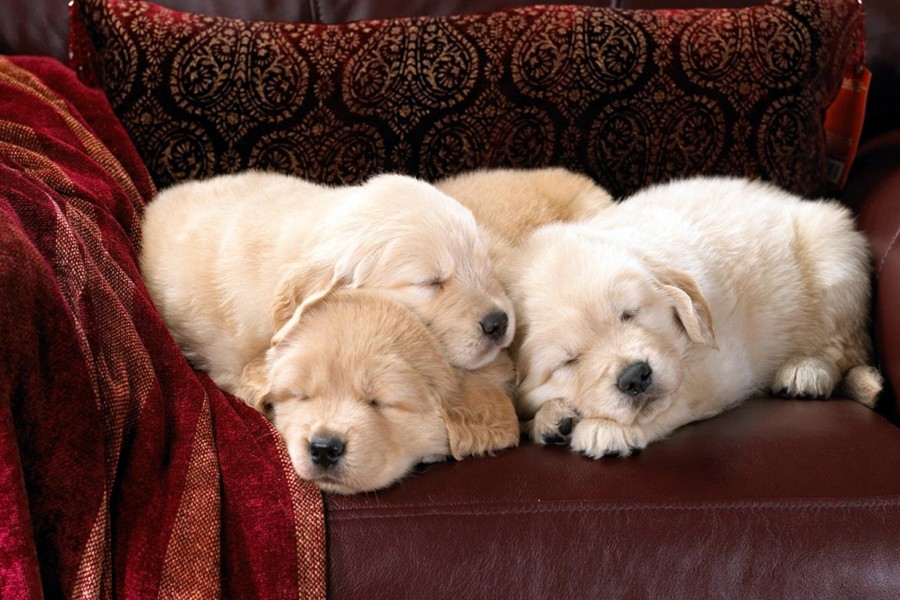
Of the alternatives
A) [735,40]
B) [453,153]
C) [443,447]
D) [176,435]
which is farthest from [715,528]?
[735,40]

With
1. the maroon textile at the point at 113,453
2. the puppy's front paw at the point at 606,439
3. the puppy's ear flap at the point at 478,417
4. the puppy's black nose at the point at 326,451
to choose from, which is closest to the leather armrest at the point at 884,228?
the puppy's front paw at the point at 606,439

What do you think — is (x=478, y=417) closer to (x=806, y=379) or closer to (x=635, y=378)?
(x=635, y=378)

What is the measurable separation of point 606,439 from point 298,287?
0.62 m

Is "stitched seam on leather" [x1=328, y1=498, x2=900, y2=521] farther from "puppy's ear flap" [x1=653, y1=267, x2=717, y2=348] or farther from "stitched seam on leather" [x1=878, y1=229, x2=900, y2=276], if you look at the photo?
"stitched seam on leather" [x1=878, y1=229, x2=900, y2=276]

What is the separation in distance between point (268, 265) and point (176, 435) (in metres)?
0.42

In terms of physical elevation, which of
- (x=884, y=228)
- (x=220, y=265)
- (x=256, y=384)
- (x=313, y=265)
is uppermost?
(x=884, y=228)

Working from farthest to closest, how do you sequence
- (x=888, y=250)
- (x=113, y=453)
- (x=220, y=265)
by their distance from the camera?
(x=888, y=250) → (x=220, y=265) → (x=113, y=453)

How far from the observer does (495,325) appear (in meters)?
1.61

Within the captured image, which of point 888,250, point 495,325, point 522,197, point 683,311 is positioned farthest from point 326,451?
point 888,250

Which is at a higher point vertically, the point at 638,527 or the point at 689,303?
the point at 689,303

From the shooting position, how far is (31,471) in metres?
1.23

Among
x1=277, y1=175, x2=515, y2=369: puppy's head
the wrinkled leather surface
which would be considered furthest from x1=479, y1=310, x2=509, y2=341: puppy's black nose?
the wrinkled leather surface

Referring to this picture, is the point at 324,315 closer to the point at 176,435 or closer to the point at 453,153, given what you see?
the point at 176,435

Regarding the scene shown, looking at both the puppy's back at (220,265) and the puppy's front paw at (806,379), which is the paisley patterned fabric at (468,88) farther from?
the puppy's front paw at (806,379)
